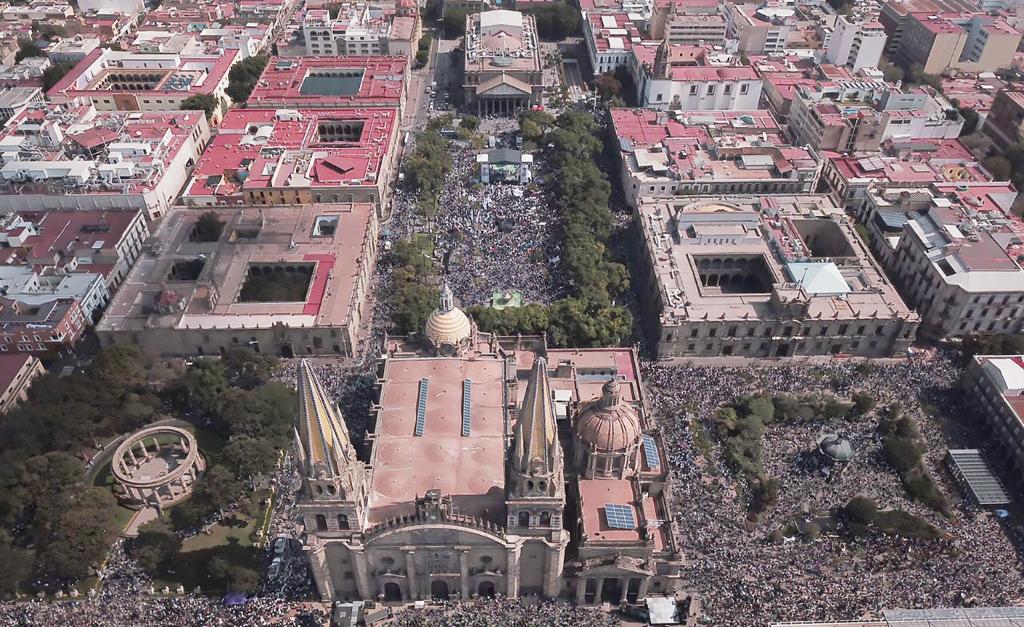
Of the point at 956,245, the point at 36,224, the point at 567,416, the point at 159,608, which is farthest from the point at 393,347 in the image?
the point at 956,245

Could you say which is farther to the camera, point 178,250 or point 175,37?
point 175,37

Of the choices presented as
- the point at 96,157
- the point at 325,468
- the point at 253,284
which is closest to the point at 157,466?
the point at 253,284

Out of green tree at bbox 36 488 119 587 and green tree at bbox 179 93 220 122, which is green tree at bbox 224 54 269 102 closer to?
green tree at bbox 179 93 220 122

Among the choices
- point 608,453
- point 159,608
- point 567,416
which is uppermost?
point 608,453

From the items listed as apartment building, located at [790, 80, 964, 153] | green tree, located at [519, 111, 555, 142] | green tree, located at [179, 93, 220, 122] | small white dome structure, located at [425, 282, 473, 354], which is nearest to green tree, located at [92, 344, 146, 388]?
small white dome structure, located at [425, 282, 473, 354]

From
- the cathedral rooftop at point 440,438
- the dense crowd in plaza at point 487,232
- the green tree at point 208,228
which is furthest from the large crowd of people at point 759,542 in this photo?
the green tree at point 208,228

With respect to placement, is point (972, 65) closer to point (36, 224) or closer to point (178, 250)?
point (178, 250)

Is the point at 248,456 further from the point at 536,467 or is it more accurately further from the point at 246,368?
the point at 536,467
